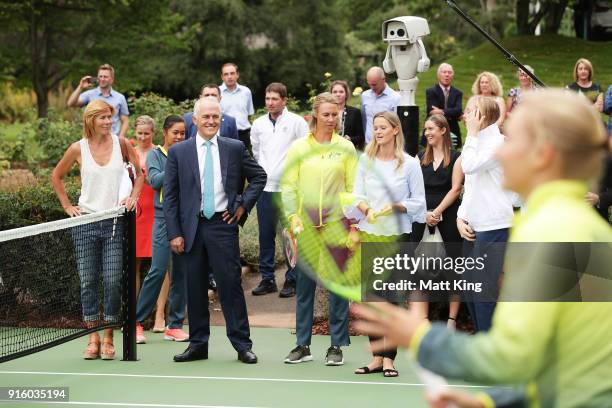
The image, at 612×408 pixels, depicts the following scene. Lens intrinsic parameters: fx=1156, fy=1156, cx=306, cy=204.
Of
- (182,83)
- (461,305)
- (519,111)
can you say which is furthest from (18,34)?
(519,111)

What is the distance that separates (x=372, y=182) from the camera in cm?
759

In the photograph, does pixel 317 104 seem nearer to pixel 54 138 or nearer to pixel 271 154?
pixel 271 154

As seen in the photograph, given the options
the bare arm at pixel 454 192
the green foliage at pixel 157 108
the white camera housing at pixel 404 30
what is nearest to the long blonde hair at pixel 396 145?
the bare arm at pixel 454 192

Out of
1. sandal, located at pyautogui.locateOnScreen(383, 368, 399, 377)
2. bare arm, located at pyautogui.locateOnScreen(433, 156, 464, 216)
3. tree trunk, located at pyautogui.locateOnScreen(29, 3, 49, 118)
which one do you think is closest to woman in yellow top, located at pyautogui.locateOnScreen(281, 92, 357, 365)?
sandal, located at pyautogui.locateOnScreen(383, 368, 399, 377)

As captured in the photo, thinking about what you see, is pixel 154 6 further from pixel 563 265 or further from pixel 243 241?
pixel 563 265

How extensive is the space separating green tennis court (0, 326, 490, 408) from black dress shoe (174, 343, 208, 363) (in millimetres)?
57

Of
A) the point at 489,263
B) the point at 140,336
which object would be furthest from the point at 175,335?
the point at 489,263

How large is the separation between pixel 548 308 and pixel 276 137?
9.43 m

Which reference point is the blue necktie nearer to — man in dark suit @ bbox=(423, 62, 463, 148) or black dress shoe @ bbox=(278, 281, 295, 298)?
black dress shoe @ bbox=(278, 281, 295, 298)

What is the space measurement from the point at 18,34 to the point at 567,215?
38539 mm

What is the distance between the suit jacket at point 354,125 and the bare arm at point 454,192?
10.9 ft

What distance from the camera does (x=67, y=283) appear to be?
35.9 ft

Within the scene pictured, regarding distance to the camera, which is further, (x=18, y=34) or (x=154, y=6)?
(x=18, y=34)

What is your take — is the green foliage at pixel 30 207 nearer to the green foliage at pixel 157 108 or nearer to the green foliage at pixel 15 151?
the green foliage at pixel 157 108
